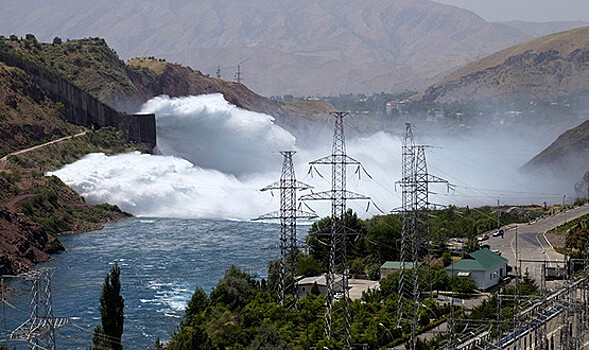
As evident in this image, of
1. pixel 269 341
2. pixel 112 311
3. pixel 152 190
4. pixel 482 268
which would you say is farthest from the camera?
pixel 152 190

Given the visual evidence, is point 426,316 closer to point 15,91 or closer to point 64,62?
point 15,91

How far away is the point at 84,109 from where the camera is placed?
11512 centimetres

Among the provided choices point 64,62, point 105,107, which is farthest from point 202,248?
point 64,62

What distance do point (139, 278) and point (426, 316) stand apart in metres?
23.0

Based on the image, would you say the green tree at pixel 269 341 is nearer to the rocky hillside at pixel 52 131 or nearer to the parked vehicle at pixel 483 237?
the rocky hillside at pixel 52 131

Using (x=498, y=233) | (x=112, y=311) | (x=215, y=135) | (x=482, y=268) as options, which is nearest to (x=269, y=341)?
(x=112, y=311)

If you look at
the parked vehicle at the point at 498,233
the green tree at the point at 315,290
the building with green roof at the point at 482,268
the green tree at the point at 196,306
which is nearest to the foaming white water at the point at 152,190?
the parked vehicle at the point at 498,233

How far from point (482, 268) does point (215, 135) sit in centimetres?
8072

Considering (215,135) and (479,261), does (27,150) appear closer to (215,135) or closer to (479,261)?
(215,135)

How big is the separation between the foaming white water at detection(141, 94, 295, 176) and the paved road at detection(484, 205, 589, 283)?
56.5m

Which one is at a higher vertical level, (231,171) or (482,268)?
(231,171)

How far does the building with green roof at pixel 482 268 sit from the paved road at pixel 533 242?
131 cm

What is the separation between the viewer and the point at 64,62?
129 m

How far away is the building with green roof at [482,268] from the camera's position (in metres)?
55.2
